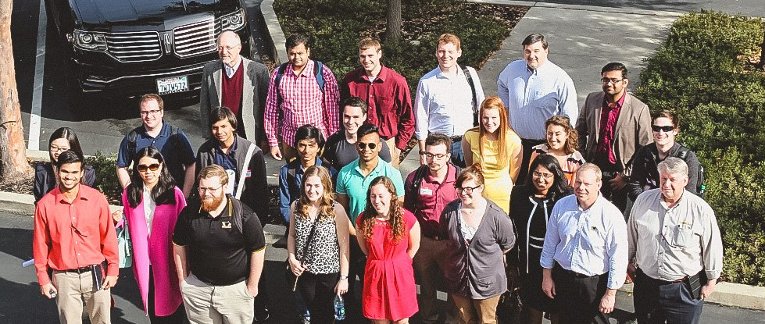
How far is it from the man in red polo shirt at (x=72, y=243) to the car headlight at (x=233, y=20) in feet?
18.9

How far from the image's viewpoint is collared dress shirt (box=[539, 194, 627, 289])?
6.85 meters

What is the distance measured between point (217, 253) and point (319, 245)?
0.75 m

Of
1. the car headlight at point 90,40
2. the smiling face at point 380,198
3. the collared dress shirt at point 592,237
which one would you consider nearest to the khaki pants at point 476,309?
the collared dress shirt at point 592,237

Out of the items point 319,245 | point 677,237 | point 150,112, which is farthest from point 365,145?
point 677,237

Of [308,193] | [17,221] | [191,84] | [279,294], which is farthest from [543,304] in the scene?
[191,84]

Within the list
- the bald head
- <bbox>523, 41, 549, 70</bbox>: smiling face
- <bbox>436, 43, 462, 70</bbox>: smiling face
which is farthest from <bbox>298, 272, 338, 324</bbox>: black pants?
<bbox>523, 41, 549, 70</bbox>: smiling face

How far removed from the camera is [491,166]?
8.01 meters

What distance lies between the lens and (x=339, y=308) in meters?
7.53

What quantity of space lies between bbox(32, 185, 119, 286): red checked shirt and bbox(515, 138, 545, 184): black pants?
338cm

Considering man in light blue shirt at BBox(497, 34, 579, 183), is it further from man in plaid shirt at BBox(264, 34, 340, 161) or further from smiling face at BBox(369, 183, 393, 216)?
smiling face at BBox(369, 183, 393, 216)

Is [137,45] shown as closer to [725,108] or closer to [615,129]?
[615,129]

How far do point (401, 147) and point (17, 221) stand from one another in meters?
4.02

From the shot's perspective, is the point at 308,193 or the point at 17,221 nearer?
the point at 308,193

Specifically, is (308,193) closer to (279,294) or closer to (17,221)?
(279,294)
